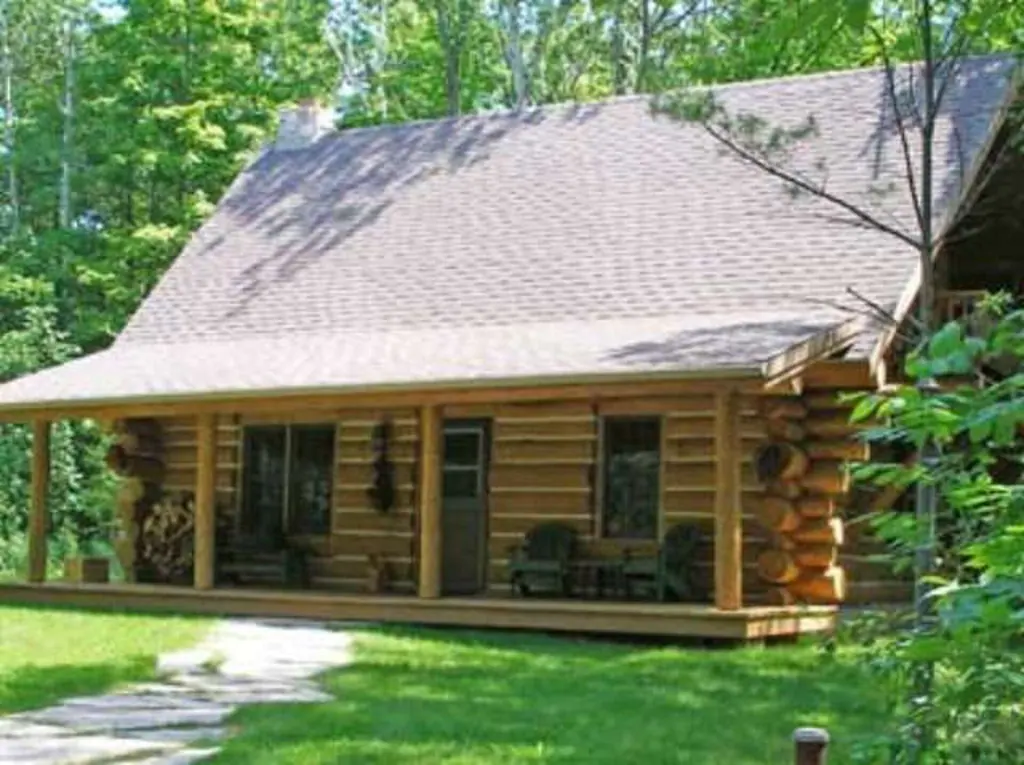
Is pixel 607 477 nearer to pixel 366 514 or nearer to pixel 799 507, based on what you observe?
pixel 799 507

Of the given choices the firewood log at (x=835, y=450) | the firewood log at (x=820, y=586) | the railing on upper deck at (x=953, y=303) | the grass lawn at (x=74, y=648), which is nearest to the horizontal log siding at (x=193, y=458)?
the grass lawn at (x=74, y=648)

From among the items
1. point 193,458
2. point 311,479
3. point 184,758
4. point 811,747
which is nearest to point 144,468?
point 193,458

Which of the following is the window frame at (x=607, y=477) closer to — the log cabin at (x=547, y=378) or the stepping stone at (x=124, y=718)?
the log cabin at (x=547, y=378)

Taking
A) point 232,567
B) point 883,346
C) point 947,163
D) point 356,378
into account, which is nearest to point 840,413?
point 883,346

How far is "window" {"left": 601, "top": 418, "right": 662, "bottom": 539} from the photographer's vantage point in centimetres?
1466

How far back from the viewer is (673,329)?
13898 millimetres

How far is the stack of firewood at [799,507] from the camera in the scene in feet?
43.9

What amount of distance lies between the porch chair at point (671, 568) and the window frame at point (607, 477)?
0.52 m

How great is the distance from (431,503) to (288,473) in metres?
3.44

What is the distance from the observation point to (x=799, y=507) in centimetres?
1347

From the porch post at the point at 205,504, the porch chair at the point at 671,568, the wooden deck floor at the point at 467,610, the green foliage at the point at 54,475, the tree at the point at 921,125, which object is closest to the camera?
the tree at the point at 921,125

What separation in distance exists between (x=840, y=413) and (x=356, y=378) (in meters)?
4.29

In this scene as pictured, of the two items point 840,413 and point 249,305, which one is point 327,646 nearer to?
point 840,413

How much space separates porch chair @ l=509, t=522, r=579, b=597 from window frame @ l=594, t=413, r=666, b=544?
1.06ft
